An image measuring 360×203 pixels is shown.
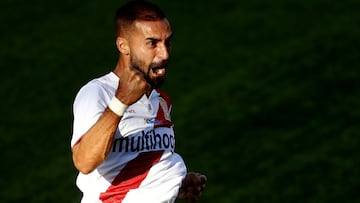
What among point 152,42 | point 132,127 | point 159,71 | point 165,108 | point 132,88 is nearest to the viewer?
point 132,88

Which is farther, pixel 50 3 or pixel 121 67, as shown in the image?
pixel 50 3

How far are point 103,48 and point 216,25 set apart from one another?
5.86ft

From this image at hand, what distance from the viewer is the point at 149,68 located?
18.7 ft

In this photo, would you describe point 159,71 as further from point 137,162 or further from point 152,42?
point 137,162

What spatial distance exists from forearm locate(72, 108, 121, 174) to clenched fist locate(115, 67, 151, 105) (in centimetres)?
10

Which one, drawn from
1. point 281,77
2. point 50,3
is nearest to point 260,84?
point 281,77

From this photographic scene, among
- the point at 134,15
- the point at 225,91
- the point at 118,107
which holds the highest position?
the point at 134,15

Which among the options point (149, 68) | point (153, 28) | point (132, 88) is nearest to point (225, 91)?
point (153, 28)

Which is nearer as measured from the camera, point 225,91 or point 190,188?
point 190,188

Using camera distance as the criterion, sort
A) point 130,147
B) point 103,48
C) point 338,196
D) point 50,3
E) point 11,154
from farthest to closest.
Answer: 1. point 50,3
2. point 103,48
3. point 11,154
4. point 338,196
5. point 130,147

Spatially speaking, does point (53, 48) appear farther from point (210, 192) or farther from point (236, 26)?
point (210, 192)

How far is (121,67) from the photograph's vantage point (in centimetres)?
620

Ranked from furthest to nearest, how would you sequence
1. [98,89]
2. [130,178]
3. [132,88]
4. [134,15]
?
[130,178]
[98,89]
[134,15]
[132,88]

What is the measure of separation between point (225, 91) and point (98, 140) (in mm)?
9186
